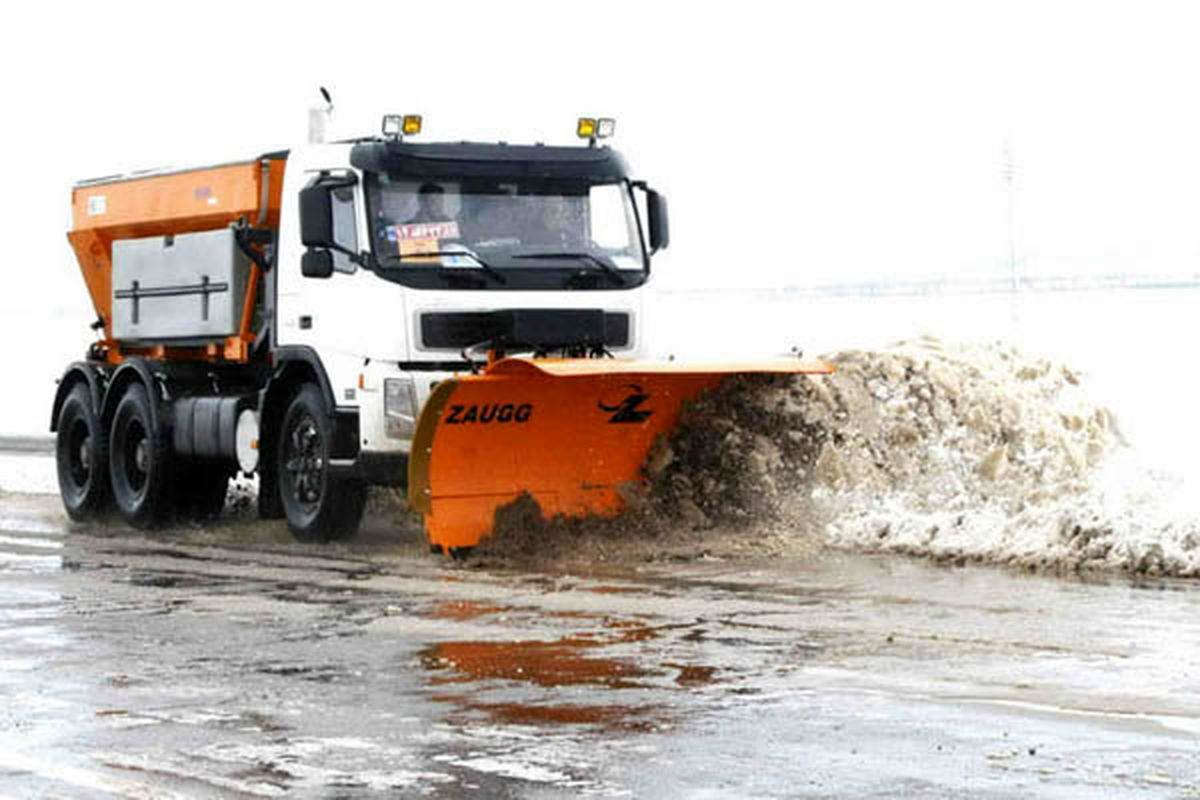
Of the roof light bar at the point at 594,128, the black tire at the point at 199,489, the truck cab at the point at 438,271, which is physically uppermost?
the roof light bar at the point at 594,128

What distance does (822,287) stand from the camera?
68.4 metres

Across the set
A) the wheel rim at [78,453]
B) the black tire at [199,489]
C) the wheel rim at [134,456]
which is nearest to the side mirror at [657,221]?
the black tire at [199,489]

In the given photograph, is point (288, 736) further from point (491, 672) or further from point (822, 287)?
point (822, 287)

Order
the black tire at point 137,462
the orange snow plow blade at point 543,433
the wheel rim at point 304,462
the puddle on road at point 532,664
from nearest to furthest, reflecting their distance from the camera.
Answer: the puddle on road at point 532,664 → the orange snow plow blade at point 543,433 → the wheel rim at point 304,462 → the black tire at point 137,462

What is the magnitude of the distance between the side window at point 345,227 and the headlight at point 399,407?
0.84m

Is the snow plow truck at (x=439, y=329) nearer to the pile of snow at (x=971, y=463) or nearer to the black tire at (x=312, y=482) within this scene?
the black tire at (x=312, y=482)

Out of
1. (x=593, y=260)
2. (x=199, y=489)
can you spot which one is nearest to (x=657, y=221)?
(x=593, y=260)

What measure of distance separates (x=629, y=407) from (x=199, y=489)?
14.6 feet

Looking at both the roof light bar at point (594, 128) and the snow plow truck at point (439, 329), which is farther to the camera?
the roof light bar at point (594, 128)

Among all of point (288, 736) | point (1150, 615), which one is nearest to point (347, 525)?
point (1150, 615)

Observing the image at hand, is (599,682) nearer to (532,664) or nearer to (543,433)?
(532,664)

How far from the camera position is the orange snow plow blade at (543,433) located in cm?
1359

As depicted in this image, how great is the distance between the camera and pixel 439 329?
Answer: 14.5 meters

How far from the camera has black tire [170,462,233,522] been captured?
17.3 m
